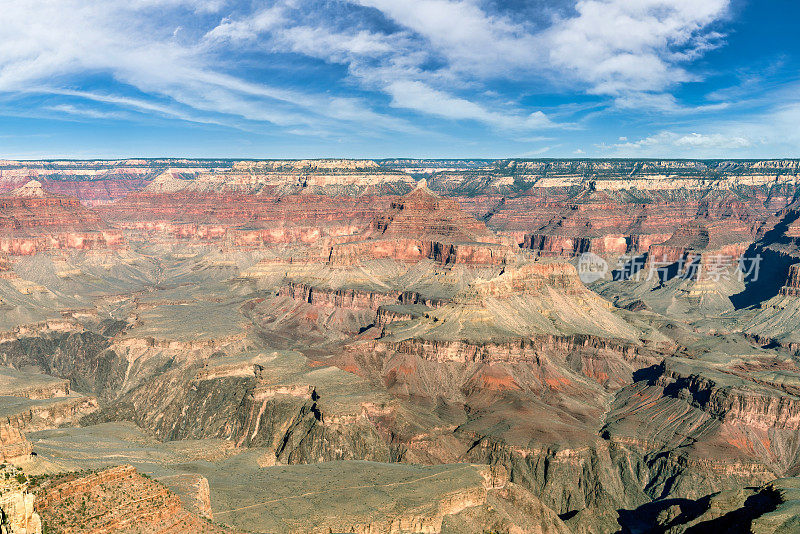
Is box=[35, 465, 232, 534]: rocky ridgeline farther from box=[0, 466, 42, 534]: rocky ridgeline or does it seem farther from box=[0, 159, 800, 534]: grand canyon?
box=[0, 466, 42, 534]: rocky ridgeline

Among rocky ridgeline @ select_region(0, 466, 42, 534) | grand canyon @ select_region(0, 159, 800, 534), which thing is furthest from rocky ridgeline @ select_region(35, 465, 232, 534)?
rocky ridgeline @ select_region(0, 466, 42, 534)

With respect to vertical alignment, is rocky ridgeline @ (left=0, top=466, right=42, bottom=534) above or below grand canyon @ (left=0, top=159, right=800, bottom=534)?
above

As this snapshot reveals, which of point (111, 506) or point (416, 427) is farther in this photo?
point (416, 427)

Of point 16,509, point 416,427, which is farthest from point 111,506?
point 416,427

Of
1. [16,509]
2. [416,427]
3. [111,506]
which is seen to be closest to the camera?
[16,509]

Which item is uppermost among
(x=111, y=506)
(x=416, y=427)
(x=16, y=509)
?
(x=16, y=509)

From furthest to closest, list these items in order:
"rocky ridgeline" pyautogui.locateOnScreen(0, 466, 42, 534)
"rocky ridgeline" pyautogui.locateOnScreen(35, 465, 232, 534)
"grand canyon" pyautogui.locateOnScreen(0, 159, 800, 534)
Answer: "grand canyon" pyautogui.locateOnScreen(0, 159, 800, 534)
"rocky ridgeline" pyautogui.locateOnScreen(35, 465, 232, 534)
"rocky ridgeline" pyautogui.locateOnScreen(0, 466, 42, 534)

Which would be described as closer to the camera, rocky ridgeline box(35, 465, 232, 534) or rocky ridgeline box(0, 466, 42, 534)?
rocky ridgeline box(0, 466, 42, 534)

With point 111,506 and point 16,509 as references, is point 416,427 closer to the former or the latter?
point 111,506

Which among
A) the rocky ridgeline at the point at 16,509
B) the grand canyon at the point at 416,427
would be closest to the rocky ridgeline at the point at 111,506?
the grand canyon at the point at 416,427

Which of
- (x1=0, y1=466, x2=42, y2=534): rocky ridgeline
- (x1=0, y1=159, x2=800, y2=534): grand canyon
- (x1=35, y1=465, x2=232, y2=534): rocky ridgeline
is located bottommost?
(x1=0, y1=159, x2=800, y2=534): grand canyon

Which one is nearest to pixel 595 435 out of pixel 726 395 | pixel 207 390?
pixel 726 395
